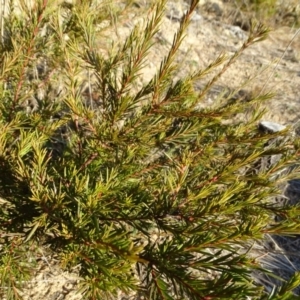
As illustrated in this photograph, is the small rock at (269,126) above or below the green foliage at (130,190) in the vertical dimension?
below

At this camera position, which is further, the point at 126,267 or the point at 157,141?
the point at 157,141

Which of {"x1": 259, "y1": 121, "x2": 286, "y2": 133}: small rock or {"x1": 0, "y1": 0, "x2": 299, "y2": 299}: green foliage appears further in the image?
A: {"x1": 259, "y1": 121, "x2": 286, "y2": 133}: small rock

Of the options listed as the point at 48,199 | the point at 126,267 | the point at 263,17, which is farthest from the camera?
the point at 263,17

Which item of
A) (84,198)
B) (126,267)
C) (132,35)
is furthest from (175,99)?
(126,267)

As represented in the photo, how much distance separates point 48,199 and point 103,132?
0.78 feet

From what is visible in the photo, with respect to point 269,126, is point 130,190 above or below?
above

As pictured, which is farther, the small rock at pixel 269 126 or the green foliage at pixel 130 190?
the small rock at pixel 269 126

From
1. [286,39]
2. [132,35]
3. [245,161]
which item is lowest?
[286,39]

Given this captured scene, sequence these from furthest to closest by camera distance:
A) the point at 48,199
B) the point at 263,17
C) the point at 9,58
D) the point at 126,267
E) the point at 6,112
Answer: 1. the point at 263,17
2. the point at 6,112
3. the point at 9,58
4. the point at 48,199
5. the point at 126,267

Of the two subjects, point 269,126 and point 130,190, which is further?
point 269,126

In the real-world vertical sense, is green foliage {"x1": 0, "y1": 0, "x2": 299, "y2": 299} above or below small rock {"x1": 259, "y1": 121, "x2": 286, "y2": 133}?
above

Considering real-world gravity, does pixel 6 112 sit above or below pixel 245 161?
below

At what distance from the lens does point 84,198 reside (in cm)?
90

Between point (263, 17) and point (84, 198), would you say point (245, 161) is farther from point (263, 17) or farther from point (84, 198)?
point (263, 17)
